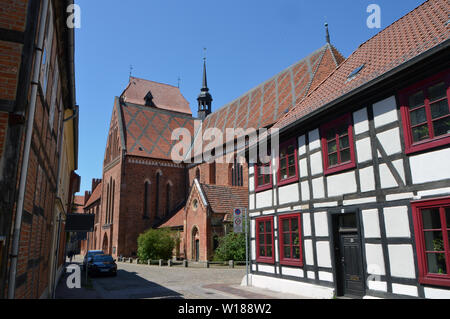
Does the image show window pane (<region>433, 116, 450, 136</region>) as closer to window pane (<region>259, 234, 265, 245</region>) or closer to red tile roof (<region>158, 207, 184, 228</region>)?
window pane (<region>259, 234, 265, 245</region>)

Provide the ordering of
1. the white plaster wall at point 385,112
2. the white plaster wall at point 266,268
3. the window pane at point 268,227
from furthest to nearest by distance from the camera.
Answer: the window pane at point 268,227, the white plaster wall at point 266,268, the white plaster wall at point 385,112

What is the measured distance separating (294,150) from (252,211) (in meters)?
3.70

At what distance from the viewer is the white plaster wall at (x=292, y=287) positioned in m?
9.76

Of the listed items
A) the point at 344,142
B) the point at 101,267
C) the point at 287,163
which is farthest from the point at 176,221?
the point at 344,142

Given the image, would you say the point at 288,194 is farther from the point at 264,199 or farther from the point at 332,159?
the point at 332,159

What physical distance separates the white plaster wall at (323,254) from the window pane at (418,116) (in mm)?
4155

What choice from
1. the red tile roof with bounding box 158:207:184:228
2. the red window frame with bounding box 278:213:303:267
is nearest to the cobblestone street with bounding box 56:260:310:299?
the red window frame with bounding box 278:213:303:267

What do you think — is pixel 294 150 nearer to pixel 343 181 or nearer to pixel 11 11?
pixel 343 181

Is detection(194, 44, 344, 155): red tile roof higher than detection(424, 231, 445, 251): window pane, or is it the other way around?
detection(194, 44, 344, 155): red tile roof

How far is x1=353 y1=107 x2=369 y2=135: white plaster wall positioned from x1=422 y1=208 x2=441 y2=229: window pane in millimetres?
2634

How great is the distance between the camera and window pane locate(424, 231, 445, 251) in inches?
280

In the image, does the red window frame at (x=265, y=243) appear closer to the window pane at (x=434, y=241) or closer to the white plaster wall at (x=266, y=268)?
the white plaster wall at (x=266, y=268)

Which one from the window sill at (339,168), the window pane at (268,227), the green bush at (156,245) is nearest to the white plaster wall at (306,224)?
the window sill at (339,168)

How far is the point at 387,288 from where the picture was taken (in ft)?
26.5
